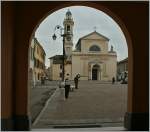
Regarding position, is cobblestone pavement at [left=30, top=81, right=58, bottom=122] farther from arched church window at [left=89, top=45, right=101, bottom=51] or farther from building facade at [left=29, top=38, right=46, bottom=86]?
arched church window at [left=89, top=45, right=101, bottom=51]

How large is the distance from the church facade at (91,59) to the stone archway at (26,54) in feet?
219

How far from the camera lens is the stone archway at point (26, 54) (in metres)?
9.16

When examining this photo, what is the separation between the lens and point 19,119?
30.0 ft

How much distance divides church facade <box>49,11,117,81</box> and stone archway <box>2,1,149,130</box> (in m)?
66.6

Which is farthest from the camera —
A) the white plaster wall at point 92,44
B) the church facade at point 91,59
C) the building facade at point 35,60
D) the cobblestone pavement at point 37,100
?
the white plaster wall at point 92,44

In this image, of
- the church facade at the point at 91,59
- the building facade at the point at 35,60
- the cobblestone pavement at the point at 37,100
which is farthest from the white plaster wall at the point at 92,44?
the cobblestone pavement at the point at 37,100

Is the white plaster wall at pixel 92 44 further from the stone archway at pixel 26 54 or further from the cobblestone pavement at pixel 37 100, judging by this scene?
the stone archway at pixel 26 54

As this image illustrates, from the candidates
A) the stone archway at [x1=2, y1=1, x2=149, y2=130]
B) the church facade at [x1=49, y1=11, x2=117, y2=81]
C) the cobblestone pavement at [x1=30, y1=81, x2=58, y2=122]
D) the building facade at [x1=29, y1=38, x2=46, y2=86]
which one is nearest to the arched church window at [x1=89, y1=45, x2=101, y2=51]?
the church facade at [x1=49, y1=11, x2=117, y2=81]

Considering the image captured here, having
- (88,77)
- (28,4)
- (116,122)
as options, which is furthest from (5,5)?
(88,77)

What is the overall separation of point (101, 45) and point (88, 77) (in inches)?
315

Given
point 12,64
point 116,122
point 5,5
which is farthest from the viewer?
point 116,122

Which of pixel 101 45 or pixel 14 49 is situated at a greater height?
pixel 101 45

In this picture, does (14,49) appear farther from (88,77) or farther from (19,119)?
(88,77)

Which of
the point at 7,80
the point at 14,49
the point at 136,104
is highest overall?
the point at 14,49
